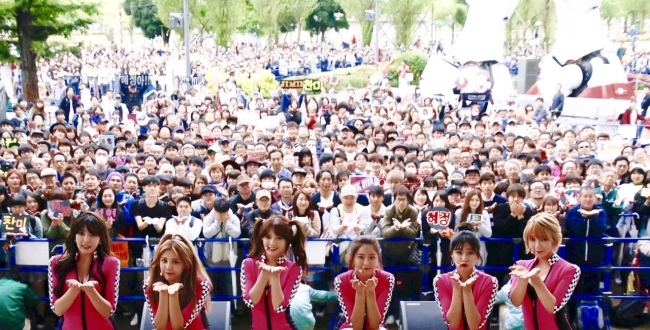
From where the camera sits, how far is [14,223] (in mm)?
6270

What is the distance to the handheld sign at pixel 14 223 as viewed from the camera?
20.6 ft

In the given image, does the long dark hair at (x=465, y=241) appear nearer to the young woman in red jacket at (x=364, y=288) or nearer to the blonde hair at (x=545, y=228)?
the blonde hair at (x=545, y=228)

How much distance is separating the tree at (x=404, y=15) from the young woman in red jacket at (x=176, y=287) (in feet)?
128

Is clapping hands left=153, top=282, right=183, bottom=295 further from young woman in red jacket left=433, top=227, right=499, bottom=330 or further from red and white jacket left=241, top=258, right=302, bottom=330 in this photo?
young woman in red jacket left=433, top=227, right=499, bottom=330

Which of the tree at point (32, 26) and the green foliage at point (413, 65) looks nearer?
the tree at point (32, 26)

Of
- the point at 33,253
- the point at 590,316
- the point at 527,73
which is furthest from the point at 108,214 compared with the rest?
the point at 527,73

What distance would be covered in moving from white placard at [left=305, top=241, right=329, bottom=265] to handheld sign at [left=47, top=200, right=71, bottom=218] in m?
2.37

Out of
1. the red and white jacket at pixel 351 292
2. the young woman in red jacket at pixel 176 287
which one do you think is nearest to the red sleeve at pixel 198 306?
the young woman in red jacket at pixel 176 287

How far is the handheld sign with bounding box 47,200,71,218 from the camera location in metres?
6.47

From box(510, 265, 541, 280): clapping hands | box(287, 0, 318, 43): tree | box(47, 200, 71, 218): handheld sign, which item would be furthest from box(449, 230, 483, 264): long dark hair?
box(287, 0, 318, 43): tree

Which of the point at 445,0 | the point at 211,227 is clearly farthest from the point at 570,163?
the point at 445,0

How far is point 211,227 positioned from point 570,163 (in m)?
4.67

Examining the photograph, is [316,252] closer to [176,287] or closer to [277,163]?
[176,287]

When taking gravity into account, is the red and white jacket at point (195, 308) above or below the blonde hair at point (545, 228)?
below
